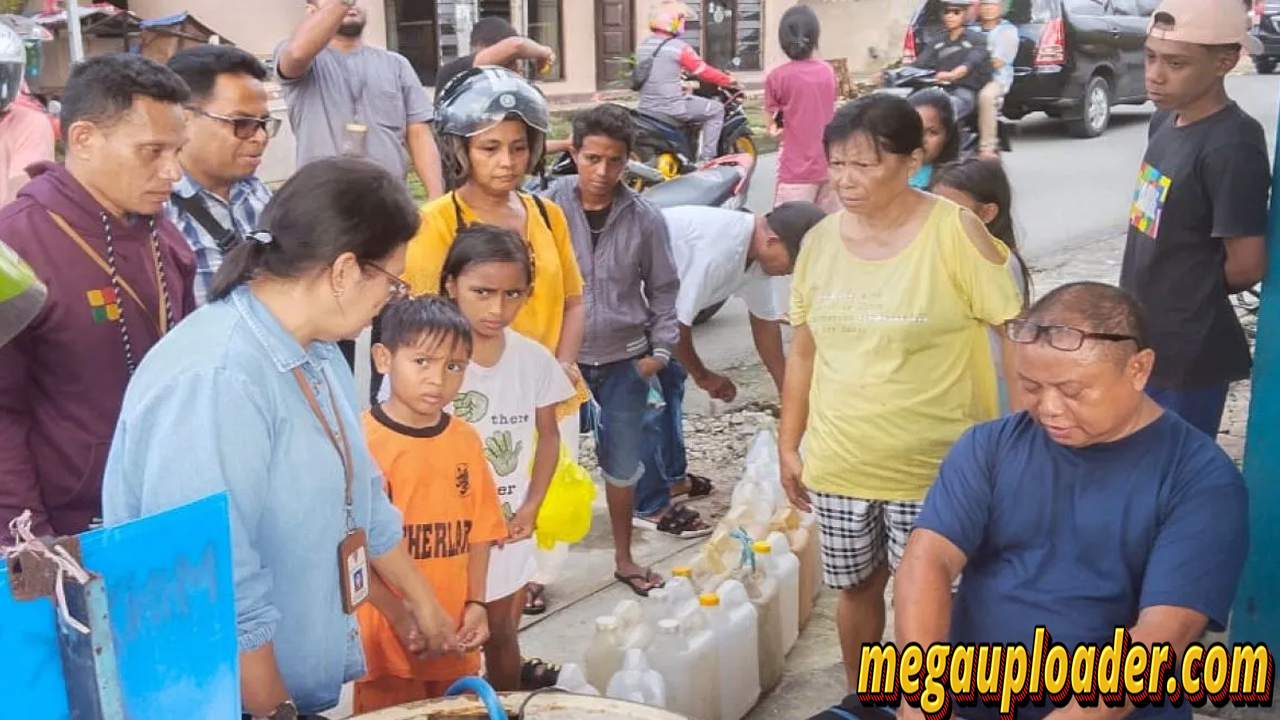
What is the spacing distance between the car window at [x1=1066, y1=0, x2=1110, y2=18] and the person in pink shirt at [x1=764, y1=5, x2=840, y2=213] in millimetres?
6740

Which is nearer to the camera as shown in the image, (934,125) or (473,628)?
(473,628)

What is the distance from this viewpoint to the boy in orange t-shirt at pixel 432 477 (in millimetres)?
2529

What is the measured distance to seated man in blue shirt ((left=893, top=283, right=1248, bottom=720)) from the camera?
2.12 meters

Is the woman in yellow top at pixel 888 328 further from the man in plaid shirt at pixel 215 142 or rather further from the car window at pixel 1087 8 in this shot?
the car window at pixel 1087 8

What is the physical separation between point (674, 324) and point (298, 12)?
1021 centimetres

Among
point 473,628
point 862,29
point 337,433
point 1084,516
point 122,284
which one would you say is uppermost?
point 862,29

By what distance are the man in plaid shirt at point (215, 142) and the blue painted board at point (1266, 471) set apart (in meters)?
2.57

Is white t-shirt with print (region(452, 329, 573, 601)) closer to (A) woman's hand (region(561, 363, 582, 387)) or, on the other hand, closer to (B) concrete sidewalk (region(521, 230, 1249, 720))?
(A) woman's hand (region(561, 363, 582, 387))

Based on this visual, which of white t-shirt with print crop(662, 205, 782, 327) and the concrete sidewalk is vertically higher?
white t-shirt with print crop(662, 205, 782, 327)

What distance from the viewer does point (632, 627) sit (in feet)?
10.1

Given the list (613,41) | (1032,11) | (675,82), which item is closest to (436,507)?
(675,82)

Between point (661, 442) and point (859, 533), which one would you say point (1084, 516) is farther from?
point (661, 442)

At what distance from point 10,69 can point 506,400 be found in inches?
88.4

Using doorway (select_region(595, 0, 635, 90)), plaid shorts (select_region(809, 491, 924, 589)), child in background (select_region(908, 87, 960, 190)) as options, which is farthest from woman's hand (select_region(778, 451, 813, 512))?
doorway (select_region(595, 0, 635, 90))
